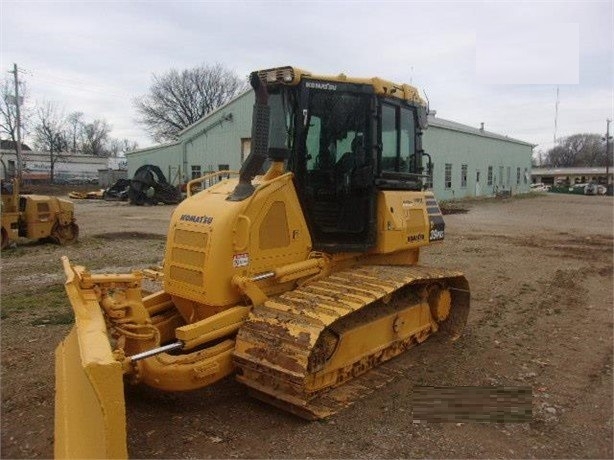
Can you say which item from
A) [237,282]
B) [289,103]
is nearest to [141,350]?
[237,282]

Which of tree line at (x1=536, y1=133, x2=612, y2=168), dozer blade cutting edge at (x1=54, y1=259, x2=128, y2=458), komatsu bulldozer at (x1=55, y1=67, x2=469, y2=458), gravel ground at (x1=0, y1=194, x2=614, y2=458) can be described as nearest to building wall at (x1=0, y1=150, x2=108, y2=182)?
gravel ground at (x1=0, y1=194, x2=614, y2=458)

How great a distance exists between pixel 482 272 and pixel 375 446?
7.08m

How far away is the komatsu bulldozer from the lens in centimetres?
386

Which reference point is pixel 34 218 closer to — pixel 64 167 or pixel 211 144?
pixel 211 144

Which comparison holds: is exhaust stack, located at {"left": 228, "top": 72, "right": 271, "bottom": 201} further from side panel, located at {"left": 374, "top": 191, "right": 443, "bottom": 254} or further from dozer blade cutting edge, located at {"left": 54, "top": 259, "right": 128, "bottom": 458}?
dozer blade cutting edge, located at {"left": 54, "top": 259, "right": 128, "bottom": 458}

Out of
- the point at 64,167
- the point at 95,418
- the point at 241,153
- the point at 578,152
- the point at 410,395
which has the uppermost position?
the point at 578,152

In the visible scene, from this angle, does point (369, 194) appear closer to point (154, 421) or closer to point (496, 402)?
point (496, 402)

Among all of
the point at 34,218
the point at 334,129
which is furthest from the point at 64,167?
the point at 334,129

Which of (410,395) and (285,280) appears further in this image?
(285,280)

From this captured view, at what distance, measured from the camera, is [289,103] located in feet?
16.5

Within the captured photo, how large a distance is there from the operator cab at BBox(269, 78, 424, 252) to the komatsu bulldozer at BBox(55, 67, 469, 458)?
0.04ft

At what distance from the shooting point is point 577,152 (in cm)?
11062

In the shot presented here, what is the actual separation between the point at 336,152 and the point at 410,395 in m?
2.33

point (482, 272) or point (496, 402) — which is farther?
point (482, 272)
